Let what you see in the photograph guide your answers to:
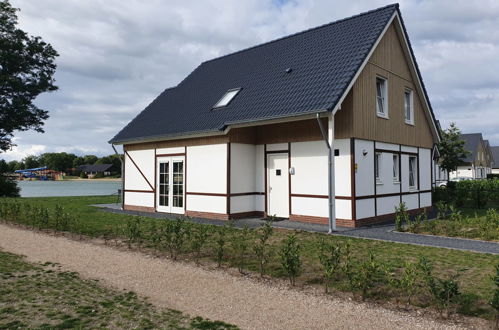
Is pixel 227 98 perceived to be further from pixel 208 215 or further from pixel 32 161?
pixel 32 161

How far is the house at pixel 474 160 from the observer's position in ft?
175

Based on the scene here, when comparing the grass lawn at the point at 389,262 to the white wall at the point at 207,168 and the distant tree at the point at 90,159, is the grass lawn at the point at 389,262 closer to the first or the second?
the white wall at the point at 207,168

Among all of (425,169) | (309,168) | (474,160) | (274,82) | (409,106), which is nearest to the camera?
(309,168)

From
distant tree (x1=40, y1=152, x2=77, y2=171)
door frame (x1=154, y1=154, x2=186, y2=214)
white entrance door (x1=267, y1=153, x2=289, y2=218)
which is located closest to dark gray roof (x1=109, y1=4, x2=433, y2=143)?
door frame (x1=154, y1=154, x2=186, y2=214)

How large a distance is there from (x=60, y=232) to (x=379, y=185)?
1069 centimetres

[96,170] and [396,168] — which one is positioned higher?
[96,170]

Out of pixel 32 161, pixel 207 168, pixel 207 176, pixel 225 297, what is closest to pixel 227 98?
pixel 207 168

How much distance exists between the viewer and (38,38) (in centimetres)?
3244

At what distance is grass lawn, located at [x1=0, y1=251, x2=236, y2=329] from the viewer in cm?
462

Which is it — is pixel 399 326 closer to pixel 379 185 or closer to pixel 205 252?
pixel 205 252

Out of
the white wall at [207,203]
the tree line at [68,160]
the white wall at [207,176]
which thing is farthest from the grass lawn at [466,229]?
the tree line at [68,160]

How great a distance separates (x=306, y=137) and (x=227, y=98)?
4.38 metres

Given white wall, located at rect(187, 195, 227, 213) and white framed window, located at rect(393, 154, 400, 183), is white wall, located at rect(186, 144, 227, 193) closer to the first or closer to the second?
white wall, located at rect(187, 195, 227, 213)

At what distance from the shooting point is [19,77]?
102 ft
